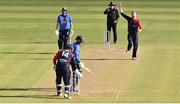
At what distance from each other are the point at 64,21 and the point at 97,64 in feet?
7.75

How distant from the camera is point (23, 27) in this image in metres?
40.2

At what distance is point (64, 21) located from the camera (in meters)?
26.0

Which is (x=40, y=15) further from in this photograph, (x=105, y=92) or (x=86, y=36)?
(x=105, y=92)

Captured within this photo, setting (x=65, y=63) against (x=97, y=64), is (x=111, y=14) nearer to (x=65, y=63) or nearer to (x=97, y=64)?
(x=97, y=64)

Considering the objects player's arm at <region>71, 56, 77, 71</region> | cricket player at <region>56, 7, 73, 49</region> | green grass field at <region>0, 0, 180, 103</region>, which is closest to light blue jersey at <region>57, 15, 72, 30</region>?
cricket player at <region>56, 7, 73, 49</region>

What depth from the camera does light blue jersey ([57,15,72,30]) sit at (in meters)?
25.8

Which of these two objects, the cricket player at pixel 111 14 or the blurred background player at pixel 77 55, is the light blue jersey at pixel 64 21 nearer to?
the cricket player at pixel 111 14

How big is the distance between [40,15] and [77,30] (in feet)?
38.3

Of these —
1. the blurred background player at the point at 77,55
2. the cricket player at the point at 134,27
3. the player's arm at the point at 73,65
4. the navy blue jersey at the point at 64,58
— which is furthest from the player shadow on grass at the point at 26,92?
the cricket player at the point at 134,27

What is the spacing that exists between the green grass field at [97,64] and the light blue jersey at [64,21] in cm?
136

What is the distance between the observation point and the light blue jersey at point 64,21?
25766 mm

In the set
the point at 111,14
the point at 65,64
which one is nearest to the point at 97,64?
the point at 111,14

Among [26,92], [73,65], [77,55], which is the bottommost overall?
[26,92]

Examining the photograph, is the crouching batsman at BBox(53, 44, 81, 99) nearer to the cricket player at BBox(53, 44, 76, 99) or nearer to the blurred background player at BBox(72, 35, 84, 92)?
the cricket player at BBox(53, 44, 76, 99)
